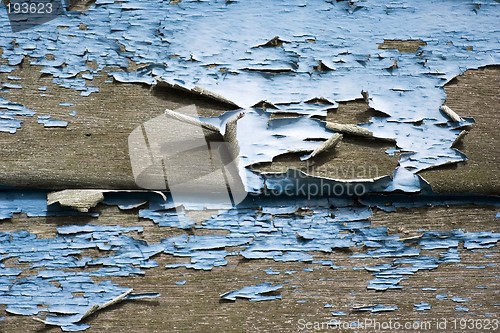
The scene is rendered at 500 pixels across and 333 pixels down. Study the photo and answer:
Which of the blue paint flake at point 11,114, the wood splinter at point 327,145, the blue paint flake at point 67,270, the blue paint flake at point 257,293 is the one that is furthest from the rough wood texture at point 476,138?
the blue paint flake at point 11,114

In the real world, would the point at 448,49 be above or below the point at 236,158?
above

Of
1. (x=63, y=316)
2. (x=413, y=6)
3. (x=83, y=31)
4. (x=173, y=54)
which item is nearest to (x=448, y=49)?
(x=413, y=6)

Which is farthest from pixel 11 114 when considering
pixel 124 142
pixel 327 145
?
pixel 327 145

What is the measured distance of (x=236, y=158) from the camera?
0.72 metres

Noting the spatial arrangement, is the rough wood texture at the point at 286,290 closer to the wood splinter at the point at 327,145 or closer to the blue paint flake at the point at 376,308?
the blue paint flake at the point at 376,308

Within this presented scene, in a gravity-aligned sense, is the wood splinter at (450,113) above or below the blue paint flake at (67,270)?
above

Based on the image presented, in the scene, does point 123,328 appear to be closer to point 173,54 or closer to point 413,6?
point 173,54

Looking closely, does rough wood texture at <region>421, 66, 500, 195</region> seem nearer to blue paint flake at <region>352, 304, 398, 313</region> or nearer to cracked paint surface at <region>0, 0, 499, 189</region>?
cracked paint surface at <region>0, 0, 499, 189</region>

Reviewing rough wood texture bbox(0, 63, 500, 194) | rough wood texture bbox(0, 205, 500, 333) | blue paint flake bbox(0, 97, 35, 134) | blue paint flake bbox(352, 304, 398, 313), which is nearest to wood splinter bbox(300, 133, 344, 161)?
rough wood texture bbox(0, 63, 500, 194)

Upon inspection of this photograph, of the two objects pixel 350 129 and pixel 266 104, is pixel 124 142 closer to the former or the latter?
pixel 266 104

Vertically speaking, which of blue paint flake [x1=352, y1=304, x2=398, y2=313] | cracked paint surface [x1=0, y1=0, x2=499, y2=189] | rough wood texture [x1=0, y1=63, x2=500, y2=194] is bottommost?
blue paint flake [x1=352, y1=304, x2=398, y2=313]

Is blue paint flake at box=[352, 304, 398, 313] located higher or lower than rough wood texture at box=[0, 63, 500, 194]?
lower

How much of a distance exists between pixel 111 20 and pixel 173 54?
105 mm

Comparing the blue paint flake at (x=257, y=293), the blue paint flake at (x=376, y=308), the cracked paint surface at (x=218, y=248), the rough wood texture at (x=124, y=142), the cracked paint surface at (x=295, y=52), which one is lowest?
the blue paint flake at (x=376, y=308)
